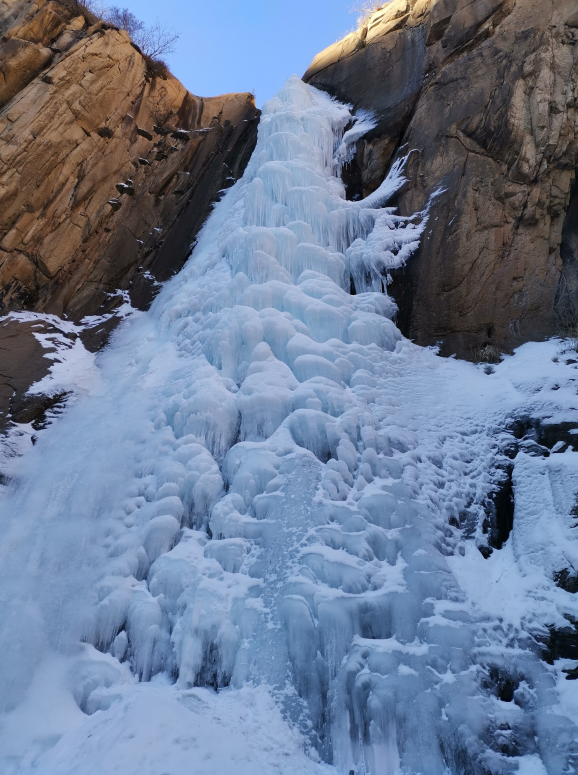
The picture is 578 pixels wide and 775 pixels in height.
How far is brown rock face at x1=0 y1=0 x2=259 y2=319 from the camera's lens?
9.59 m

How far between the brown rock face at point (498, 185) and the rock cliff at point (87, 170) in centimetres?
495

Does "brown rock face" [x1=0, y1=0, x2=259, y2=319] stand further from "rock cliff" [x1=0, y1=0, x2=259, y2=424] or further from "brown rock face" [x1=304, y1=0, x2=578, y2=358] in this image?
"brown rock face" [x1=304, y1=0, x2=578, y2=358]

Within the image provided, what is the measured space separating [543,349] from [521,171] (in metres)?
2.74

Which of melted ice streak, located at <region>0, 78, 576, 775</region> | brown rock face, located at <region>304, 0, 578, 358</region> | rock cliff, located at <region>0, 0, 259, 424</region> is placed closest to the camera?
melted ice streak, located at <region>0, 78, 576, 775</region>

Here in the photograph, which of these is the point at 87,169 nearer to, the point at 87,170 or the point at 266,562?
the point at 87,170

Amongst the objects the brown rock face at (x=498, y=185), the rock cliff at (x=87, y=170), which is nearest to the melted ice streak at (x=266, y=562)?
the brown rock face at (x=498, y=185)

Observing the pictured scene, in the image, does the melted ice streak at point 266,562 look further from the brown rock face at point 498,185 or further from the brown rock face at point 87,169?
the brown rock face at point 87,169

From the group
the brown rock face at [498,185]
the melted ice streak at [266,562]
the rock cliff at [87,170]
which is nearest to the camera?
the melted ice streak at [266,562]

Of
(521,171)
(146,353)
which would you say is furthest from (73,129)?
(521,171)

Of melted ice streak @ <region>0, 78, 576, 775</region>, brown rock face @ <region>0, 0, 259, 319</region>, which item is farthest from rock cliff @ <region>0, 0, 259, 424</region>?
melted ice streak @ <region>0, 78, 576, 775</region>

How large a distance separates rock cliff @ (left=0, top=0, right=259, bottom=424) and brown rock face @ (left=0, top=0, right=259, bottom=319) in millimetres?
21

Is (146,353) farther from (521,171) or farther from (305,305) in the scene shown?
(521,171)

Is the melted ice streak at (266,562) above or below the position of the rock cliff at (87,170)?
below

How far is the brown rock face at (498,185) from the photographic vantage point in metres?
7.49
